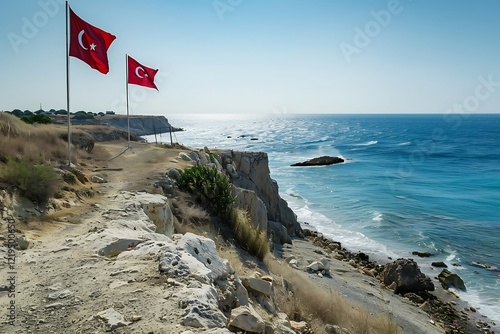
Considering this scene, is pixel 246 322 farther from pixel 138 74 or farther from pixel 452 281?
pixel 138 74

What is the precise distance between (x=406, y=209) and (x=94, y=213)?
971 inches

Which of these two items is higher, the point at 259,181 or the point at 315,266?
the point at 259,181

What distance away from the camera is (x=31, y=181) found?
7773mm

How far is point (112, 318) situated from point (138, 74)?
1666 centimetres

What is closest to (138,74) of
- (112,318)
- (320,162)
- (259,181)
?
(259,181)

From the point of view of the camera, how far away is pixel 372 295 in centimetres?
1287

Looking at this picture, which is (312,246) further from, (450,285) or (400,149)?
(400,149)

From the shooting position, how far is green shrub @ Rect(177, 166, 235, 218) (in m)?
11.6

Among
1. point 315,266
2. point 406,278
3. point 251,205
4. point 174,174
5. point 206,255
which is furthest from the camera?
point 251,205

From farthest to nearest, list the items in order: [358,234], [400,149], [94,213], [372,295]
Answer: [400,149] < [358,234] < [372,295] < [94,213]

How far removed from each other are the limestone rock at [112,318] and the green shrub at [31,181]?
474 centimetres

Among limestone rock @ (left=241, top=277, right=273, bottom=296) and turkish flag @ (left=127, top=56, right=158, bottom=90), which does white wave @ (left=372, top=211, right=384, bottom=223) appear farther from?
limestone rock @ (left=241, top=277, right=273, bottom=296)

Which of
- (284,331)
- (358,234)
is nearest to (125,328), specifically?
(284,331)

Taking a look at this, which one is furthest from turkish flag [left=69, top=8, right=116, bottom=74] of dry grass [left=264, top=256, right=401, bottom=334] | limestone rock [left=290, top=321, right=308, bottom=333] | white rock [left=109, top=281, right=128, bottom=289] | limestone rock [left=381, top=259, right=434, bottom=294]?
limestone rock [left=381, top=259, right=434, bottom=294]
